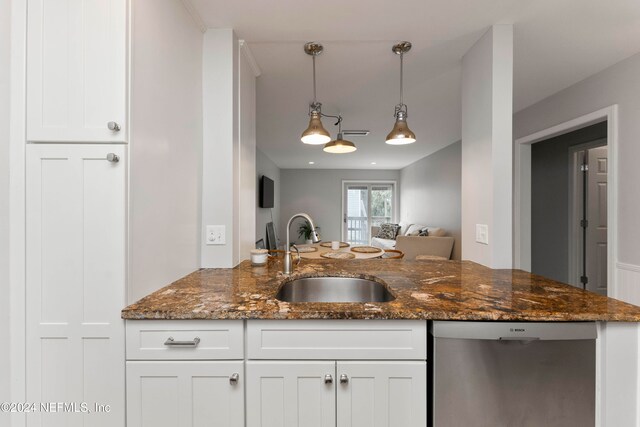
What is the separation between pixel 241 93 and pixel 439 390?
188cm

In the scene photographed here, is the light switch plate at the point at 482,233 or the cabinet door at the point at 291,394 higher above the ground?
the light switch plate at the point at 482,233

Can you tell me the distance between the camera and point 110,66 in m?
1.03

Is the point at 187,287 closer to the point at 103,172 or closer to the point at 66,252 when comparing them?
the point at 66,252

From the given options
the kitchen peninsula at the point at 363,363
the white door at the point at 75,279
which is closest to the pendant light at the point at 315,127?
the white door at the point at 75,279

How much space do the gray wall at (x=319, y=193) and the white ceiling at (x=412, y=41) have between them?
15.6ft

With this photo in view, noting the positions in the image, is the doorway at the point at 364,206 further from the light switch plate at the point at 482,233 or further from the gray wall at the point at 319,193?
the light switch plate at the point at 482,233

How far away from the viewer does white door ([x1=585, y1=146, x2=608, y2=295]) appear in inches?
139

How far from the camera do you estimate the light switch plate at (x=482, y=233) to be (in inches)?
67.8

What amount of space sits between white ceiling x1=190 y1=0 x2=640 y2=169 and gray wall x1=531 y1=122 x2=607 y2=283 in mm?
1231

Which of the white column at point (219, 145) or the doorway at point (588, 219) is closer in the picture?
the white column at point (219, 145)

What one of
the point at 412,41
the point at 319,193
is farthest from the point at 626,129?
the point at 319,193

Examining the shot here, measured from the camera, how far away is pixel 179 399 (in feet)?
3.30

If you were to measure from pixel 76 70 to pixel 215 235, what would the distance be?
953 millimetres

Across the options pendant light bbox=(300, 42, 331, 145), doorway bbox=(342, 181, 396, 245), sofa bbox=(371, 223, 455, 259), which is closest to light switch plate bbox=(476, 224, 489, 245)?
pendant light bbox=(300, 42, 331, 145)
